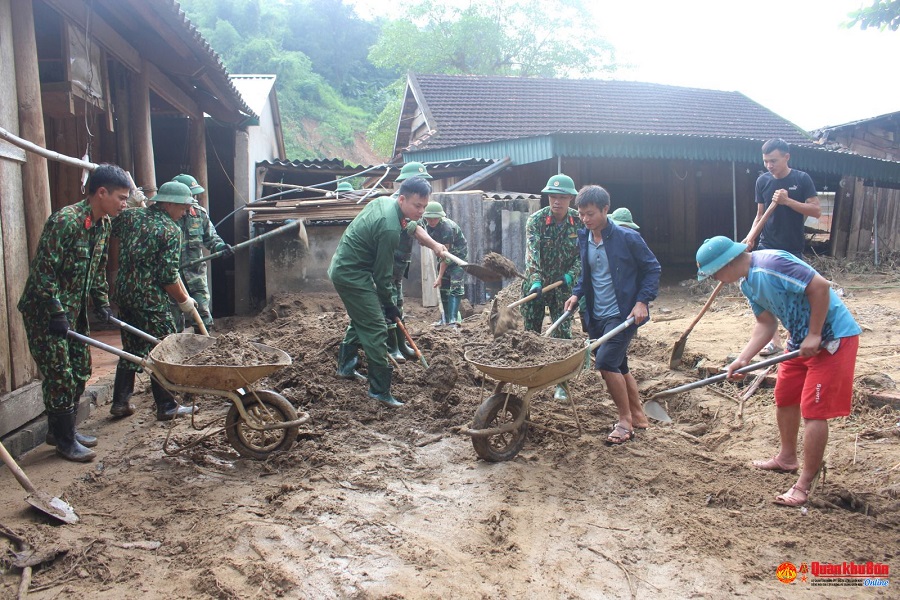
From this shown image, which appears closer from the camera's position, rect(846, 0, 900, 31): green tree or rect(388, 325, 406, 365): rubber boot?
rect(846, 0, 900, 31): green tree

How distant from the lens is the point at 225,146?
1259 cm

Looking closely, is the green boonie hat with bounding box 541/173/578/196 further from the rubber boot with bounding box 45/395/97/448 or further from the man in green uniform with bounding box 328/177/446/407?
the rubber boot with bounding box 45/395/97/448

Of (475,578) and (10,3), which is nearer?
(475,578)

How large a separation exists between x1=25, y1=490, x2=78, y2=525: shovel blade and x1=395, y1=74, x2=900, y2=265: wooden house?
9.20 m

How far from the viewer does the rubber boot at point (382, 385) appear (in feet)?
17.4

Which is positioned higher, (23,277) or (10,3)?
(10,3)

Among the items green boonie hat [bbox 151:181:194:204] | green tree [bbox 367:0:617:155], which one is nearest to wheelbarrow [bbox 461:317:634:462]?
green boonie hat [bbox 151:181:194:204]

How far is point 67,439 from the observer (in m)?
4.29

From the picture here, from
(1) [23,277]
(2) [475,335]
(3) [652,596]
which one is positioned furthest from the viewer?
(2) [475,335]

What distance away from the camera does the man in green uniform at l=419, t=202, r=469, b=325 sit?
311 inches

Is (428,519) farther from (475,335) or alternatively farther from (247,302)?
(247,302)

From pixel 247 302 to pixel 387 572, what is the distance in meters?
9.76

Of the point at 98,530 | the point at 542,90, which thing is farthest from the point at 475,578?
the point at 542,90

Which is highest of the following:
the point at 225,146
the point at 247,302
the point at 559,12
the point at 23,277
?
the point at 559,12
